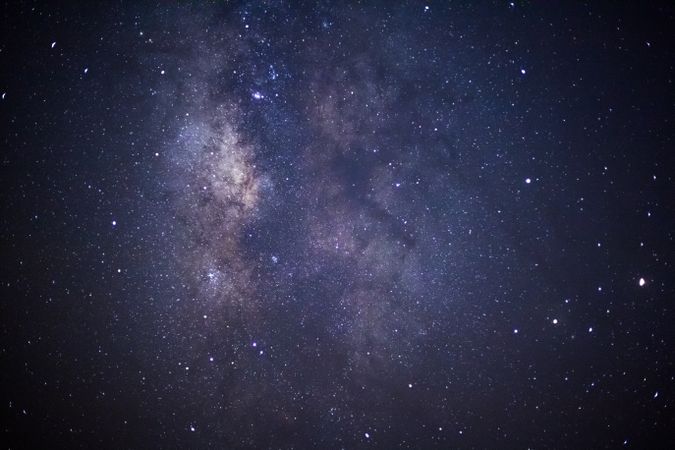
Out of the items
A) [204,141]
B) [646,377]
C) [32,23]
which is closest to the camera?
[204,141]

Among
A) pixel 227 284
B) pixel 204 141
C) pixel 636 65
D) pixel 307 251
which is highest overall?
pixel 636 65

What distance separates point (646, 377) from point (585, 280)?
0.78 metres

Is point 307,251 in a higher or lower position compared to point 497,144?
lower

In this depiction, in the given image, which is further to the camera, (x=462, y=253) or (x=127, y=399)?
(x=127, y=399)

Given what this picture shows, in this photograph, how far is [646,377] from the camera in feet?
5.28

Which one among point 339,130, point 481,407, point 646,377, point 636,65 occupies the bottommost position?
point 481,407

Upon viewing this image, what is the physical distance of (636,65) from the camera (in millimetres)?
1457

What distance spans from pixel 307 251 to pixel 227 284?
0.43 metres

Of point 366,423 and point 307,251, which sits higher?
point 307,251

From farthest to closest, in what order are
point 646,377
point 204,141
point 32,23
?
point 646,377, point 32,23, point 204,141

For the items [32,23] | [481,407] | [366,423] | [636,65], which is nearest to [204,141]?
[32,23]

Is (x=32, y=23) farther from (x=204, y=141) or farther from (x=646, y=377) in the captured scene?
(x=646, y=377)

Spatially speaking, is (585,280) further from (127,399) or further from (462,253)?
(127,399)

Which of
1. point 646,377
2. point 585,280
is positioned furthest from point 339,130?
point 646,377
